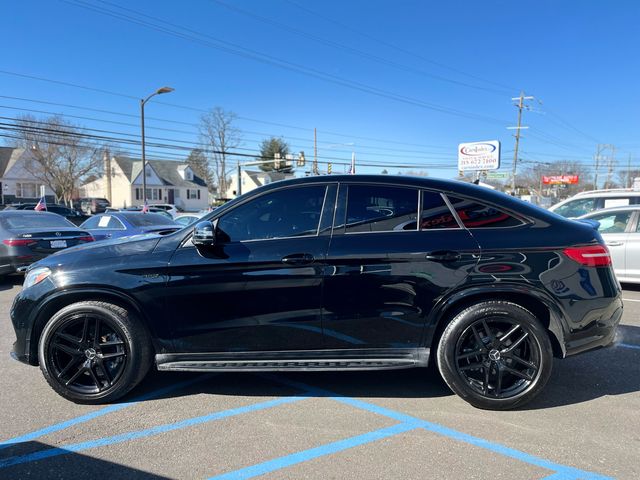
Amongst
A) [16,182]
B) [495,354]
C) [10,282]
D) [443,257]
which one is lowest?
[10,282]

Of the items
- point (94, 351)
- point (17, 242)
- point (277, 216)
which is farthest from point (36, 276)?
point (17, 242)

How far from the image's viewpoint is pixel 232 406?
352cm

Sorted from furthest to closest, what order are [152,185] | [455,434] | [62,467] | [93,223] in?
[152,185] < [93,223] < [455,434] < [62,467]

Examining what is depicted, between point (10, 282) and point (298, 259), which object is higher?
point (298, 259)

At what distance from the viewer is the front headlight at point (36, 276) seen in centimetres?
353

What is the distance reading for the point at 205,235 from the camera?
328 centimetres

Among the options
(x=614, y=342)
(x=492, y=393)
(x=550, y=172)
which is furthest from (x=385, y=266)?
(x=550, y=172)

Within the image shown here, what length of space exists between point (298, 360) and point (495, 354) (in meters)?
1.50

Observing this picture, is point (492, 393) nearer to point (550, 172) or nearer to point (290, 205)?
point (290, 205)

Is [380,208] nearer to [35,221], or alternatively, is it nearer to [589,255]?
[589,255]

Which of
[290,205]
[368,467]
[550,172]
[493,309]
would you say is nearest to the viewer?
[368,467]

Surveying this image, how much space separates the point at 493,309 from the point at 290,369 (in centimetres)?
159

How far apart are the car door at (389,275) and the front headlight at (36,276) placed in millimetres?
2201

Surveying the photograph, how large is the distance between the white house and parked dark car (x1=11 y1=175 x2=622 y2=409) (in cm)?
5237
